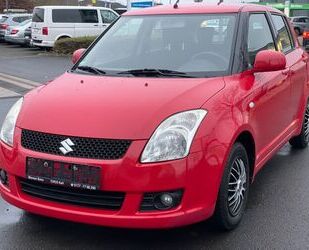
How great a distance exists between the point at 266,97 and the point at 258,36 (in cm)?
73

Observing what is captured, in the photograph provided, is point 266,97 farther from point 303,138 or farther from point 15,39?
point 15,39

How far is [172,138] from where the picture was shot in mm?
3473

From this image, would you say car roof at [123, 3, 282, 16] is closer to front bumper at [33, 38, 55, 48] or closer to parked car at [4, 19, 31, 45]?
front bumper at [33, 38, 55, 48]

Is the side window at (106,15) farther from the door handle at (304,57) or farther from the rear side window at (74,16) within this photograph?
the door handle at (304,57)

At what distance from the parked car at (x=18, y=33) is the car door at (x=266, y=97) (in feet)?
70.9

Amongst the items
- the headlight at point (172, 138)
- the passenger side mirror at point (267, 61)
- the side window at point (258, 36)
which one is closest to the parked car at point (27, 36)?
the side window at point (258, 36)

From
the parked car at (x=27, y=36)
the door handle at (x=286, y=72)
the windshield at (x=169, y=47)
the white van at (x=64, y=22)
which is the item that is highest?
A: the windshield at (x=169, y=47)

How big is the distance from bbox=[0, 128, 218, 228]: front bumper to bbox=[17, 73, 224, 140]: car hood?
0.62 ft

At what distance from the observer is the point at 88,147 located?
11.4 ft

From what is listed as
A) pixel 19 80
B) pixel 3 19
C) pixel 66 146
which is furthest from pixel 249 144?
pixel 3 19

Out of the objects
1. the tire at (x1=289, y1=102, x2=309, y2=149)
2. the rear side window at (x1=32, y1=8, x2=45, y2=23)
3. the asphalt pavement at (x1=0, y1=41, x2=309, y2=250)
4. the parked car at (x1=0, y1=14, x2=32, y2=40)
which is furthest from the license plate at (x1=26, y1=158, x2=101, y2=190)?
the parked car at (x1=0, y1=14, x2=32, y2=40)

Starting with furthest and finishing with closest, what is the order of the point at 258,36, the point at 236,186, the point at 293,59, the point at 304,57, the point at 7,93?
the point at 7,93 → the point at 304,57 → the point at 293,59 → the point at 258,36 → the point at 236,186

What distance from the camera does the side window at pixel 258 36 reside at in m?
4.72

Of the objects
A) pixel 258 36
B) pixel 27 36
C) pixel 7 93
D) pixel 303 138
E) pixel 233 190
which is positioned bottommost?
pixel 27 36
